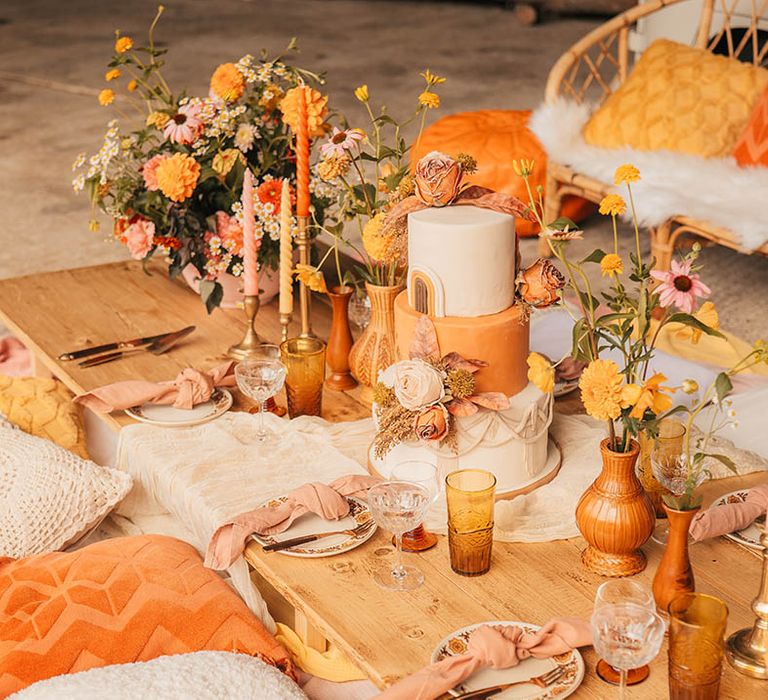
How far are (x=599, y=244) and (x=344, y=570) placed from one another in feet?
9.37

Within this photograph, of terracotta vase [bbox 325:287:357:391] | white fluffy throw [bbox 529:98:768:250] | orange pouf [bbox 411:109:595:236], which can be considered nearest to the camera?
terracotta vase [bbox 325:287:357:391]

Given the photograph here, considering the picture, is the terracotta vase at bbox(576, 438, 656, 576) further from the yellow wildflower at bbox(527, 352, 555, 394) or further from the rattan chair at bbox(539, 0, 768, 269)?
the rattan chair at bbox(539, 0, 768, 269)

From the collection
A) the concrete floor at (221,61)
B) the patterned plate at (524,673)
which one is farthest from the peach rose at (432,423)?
the concrete floor at (221,61)

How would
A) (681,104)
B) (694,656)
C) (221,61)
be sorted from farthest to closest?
1. (221,61)
2. (681,104)
3. (694,656)

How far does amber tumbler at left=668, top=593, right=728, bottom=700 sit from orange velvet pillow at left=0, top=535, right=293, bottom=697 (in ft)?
1.71

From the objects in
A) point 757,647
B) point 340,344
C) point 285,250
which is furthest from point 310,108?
point 757,647

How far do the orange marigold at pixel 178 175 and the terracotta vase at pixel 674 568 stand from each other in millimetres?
1195

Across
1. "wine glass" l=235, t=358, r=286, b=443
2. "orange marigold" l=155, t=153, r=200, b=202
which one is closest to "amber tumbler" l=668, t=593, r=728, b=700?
"wine glass" l=235, t=358, r=286, b=443

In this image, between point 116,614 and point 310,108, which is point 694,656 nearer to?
point 116,614

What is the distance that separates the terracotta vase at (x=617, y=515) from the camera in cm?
143

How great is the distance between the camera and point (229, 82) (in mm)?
2205

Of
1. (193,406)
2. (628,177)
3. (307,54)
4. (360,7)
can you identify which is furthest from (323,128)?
(360,7)

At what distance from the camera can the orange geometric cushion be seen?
3.50m

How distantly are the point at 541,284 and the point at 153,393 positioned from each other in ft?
2.34
